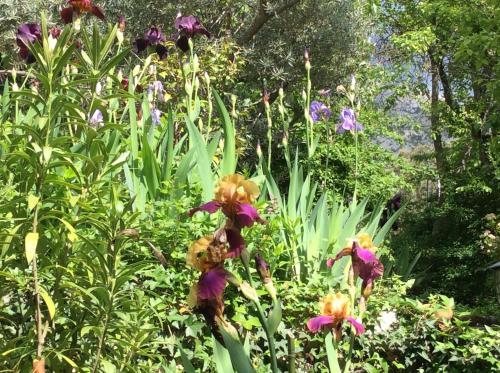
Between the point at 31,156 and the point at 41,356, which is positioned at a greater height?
the point at 31,156

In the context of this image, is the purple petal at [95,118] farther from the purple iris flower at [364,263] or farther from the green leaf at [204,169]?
the purple iris flower at [364,263]

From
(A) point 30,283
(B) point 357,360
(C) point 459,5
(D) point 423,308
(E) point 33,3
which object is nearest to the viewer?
(A) point 30,283

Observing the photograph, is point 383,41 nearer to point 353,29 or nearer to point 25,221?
point 353,29

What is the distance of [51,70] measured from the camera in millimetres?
1425

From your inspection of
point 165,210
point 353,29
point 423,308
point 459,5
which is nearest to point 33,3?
point 353,29

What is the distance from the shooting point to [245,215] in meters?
1.16

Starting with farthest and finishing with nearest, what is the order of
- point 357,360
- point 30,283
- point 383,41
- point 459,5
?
1. point 383,41
2. point 459,5
3. point 357,360
4. point 30,283

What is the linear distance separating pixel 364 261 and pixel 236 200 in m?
0.42

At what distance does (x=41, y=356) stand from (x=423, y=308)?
174 cm

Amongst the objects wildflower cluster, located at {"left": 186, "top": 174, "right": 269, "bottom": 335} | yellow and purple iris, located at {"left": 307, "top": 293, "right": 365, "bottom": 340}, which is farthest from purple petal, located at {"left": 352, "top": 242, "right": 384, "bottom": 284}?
wildflower cluster, located at {"left": 186, "top": 174, "right": 269, "bottom": 335}

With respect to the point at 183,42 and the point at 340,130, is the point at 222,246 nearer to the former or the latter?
the point at 183,42

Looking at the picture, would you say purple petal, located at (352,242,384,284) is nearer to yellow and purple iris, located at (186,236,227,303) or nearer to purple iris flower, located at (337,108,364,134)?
yellow and purple iris, located at (186,236,227,303)

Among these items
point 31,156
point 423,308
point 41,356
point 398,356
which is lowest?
point 398,356

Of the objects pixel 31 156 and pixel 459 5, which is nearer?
pixel 31 156
